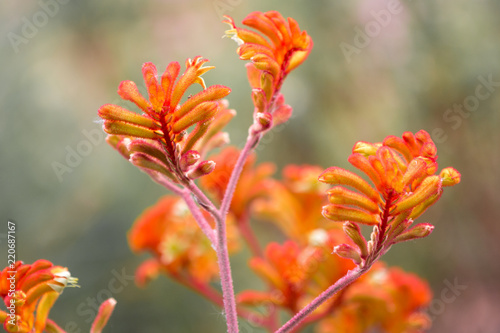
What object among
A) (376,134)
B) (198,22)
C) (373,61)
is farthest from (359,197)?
(198,22)

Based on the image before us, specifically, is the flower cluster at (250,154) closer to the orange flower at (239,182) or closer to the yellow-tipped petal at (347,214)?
the yellow-tipped petal at (347,214)

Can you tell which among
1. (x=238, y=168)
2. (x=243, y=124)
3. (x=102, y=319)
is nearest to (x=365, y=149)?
(x=238, y=168)

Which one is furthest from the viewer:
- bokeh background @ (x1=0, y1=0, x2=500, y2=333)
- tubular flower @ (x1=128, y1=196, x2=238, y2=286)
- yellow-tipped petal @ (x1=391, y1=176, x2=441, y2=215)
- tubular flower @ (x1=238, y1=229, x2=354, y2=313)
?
bokeh background @ (x1=0, y1=0, x2=500, y2=333)

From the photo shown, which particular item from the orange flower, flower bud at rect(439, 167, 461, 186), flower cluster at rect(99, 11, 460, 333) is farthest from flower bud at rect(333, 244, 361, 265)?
the orange flower

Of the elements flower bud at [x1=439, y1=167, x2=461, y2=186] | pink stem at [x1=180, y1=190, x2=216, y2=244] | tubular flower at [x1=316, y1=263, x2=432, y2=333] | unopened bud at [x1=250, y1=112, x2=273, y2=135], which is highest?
unopened bud at [x1=250, y1=112, x2=273, y2=135]

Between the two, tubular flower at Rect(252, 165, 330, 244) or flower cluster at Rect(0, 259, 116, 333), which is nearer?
flower cluster at Rect(0, 259, 116, 333)

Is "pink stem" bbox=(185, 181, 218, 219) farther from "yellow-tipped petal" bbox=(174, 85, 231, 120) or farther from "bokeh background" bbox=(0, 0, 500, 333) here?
"bokeh background" bbox=(0, 0, 500, 333)

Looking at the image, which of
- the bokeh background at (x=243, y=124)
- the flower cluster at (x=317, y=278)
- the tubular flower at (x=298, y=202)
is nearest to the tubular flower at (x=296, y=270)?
the flower cluster at (x=317, y=278)
